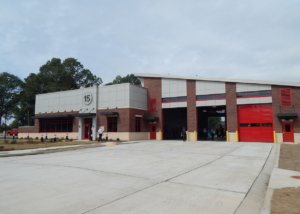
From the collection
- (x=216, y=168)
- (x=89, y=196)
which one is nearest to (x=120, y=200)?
(x=89, y=196)

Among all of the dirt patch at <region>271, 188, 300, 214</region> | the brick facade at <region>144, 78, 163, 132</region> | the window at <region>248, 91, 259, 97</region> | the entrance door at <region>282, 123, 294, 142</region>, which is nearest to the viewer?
the dirt patch at <region>271, 188, 300, 214</region>

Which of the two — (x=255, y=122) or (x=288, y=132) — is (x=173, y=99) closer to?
(x=255, y=122)

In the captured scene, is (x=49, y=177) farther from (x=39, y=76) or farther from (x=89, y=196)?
(x=39, y=76)

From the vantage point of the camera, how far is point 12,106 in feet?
220

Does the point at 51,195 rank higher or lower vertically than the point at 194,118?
lower

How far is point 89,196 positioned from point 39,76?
2676 inches

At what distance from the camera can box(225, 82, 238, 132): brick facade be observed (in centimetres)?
2677

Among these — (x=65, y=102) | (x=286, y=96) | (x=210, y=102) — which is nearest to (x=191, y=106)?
(x=210, y=102)

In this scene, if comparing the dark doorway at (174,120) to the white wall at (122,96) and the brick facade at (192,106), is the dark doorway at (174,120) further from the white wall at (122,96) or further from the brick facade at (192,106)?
the brick facade at (192,106)

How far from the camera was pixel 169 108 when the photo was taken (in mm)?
31828

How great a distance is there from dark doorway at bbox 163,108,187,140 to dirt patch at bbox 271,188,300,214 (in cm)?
3087

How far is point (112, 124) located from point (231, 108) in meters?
16.1

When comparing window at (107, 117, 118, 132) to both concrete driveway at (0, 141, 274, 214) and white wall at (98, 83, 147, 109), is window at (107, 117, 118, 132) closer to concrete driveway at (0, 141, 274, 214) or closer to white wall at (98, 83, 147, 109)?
white wall at (98, 83, 147, 109)

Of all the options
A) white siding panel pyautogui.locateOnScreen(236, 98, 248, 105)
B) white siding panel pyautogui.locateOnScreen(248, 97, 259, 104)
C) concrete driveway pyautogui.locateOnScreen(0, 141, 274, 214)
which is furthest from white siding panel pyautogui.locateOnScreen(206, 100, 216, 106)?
concrete driveway pyautogui.locateOnScreen(0, 141, 274, 214)
